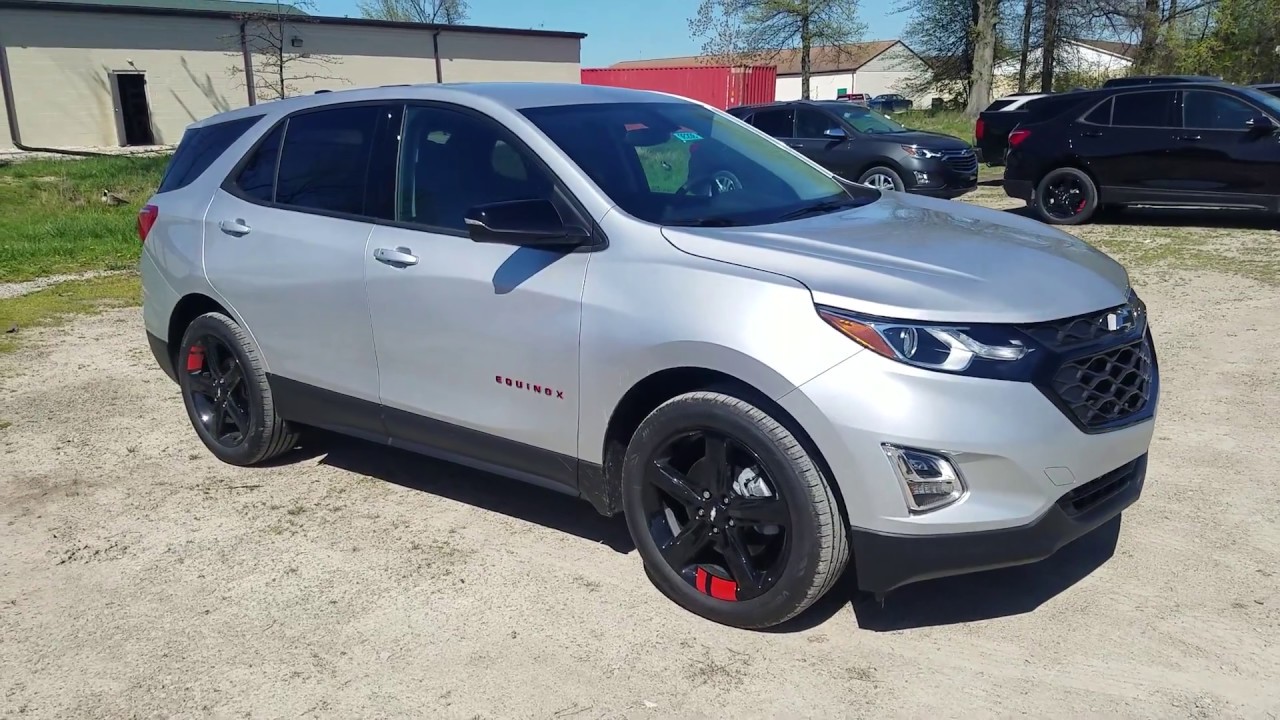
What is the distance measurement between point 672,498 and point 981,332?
1204 millimetres

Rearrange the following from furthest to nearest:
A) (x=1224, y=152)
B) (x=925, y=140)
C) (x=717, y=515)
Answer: (x=925, y=140), (x=1224, y=152), (x=717, y=515)

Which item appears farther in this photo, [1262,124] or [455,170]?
[1262,124]

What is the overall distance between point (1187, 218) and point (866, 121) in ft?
15.1

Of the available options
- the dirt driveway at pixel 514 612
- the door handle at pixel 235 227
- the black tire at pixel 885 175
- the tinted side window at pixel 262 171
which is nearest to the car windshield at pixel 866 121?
the black tire at pixel 885 175

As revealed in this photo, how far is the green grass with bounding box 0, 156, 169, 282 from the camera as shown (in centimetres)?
1114

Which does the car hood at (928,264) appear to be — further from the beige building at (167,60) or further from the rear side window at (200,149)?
the beige building at (167,60)

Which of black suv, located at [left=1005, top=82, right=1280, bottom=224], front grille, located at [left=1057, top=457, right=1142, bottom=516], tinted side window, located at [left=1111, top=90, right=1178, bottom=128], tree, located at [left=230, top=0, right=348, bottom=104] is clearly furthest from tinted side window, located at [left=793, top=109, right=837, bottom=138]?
tree, located at [left=230, top=0, right=348, bottom=104]

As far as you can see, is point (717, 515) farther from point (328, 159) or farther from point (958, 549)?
point (328, 159)

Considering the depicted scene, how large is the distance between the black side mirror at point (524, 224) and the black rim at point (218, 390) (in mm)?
2008

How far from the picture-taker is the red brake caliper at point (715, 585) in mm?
3443

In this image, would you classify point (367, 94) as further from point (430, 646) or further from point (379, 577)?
point (430, 646)

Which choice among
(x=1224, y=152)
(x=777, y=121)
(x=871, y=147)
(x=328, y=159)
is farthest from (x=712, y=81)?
(x=328, y=159)

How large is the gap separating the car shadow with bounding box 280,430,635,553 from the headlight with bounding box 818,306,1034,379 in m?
1.58

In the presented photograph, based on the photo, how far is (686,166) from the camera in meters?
4.13
